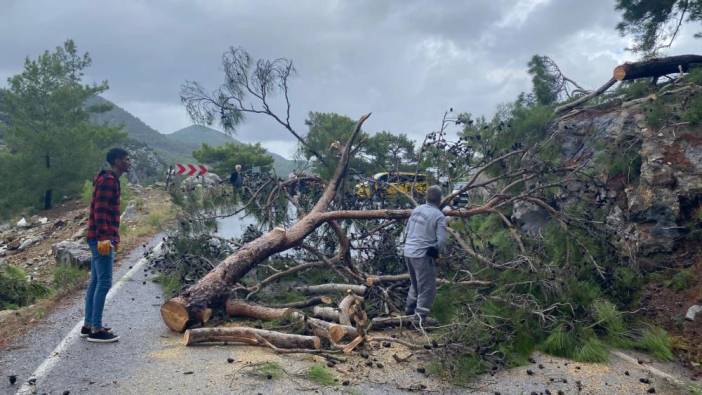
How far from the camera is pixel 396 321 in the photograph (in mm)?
5926

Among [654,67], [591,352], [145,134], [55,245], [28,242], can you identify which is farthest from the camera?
[145,134]

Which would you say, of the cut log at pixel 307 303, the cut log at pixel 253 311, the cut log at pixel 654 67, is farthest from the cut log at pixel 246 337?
the cut log at pixel 654 67

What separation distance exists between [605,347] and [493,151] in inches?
127

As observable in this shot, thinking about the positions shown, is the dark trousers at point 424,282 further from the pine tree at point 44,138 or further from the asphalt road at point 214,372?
the pine tree at point 44,138

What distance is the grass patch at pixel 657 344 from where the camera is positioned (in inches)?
208

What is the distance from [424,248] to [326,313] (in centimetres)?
131

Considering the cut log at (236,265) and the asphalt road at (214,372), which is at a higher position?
the cut log at (236,265)

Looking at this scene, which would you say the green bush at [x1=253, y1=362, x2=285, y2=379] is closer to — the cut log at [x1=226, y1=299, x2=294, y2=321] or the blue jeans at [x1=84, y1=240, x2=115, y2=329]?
the cut log at [x1=226, y1=299, x2=294, y2=321]

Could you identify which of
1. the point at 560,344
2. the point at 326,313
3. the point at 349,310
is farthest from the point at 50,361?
the point at 560,344

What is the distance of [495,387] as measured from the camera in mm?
4555

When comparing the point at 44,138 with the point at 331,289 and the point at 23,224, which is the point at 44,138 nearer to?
the point at 23,224

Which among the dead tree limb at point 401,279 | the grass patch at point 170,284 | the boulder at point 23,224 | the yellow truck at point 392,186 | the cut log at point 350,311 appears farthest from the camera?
the boulder at point 23,224

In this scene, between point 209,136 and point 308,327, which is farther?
point 209,136

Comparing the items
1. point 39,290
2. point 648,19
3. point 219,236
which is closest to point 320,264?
point 219,236
